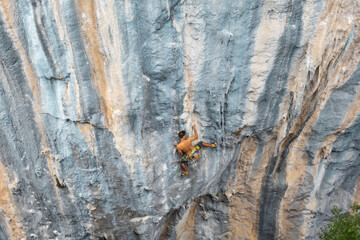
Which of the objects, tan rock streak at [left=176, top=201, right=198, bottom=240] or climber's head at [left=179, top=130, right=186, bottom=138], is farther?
tan rock streak at [left=176, top=201, right=198, bottom=240]

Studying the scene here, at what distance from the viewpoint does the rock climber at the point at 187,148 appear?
202 inches

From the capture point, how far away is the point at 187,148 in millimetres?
5172

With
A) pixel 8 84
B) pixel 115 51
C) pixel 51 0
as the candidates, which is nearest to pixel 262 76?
pixel 115 51

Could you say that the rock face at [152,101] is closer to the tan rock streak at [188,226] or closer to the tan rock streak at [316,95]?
the tan rock streak at [316,95]

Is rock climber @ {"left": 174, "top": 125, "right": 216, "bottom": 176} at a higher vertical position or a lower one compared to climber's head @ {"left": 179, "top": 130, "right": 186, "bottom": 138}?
lower

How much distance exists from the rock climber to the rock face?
0.13 m

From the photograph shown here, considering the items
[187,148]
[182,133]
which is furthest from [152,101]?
[187,148]

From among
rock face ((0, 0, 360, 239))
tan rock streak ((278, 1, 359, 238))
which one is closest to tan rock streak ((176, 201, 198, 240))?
rock face ((0, 0, 360, 239))

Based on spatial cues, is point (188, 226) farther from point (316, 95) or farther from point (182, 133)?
point (316, 95)

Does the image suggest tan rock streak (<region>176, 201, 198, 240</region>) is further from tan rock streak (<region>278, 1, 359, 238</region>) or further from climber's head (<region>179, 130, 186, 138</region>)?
climber's head (<region>179, 130, 186, 138</region>)

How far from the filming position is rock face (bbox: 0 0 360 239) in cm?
410

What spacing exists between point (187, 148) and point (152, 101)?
3.23 ft

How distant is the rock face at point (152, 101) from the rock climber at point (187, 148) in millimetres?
133

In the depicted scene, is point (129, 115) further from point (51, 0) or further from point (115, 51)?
point (51, 0)
